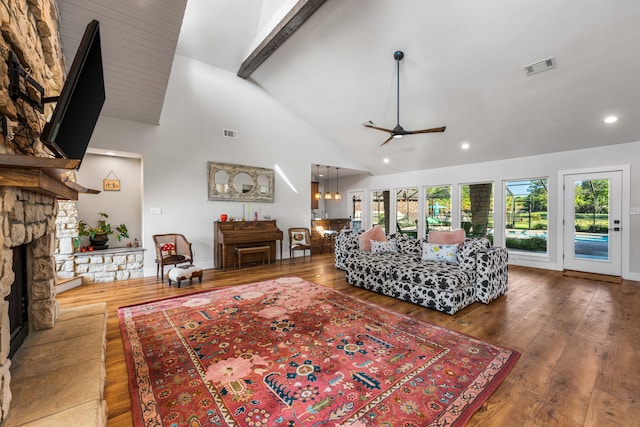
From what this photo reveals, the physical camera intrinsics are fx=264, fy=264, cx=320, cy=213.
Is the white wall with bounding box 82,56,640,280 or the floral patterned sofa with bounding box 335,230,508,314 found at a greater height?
the white wall with bounding box 82,56,640,280

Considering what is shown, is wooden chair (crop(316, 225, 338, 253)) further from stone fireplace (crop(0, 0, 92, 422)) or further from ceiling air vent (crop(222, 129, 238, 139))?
stone fireplace (crop(0, 0, 92, 422))

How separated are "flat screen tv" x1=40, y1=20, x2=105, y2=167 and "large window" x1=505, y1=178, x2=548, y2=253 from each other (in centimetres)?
707

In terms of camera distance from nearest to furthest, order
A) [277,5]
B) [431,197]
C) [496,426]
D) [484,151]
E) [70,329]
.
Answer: [496,426] < [70,329] < [277,5] < [484,151] < [431,197]

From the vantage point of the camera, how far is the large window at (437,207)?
6.98 m

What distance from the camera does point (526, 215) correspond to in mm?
5719

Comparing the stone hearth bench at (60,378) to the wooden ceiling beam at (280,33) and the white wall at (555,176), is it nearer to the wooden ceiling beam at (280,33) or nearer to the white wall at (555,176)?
the wooden ceiling beam at (280,33)

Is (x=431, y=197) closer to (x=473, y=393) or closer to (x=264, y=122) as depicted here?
(x=264, y=122)

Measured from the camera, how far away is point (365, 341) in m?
2.39

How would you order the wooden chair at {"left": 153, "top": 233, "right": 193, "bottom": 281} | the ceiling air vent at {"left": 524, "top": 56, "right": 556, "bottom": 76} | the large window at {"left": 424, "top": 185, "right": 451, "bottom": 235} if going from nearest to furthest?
the ceiling air vent at {"left": 524, "top": 56, "right": 556, "bottom": 76} → the wooden chair at {"left": 153, "top": 233, "right": 193, "bottom": 281} → the large window at {"left": 424, "top": 185, "right": 451, "bottom": 235}

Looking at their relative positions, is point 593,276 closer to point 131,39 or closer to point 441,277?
point 441,277

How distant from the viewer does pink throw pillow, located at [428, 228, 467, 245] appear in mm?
3988

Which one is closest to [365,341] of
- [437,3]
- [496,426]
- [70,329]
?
[496,426]

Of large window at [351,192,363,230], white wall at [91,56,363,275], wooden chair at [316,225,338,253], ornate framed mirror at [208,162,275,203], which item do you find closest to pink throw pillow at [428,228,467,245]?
white wall at [91,56,363,275]

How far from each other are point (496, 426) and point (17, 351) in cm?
291
